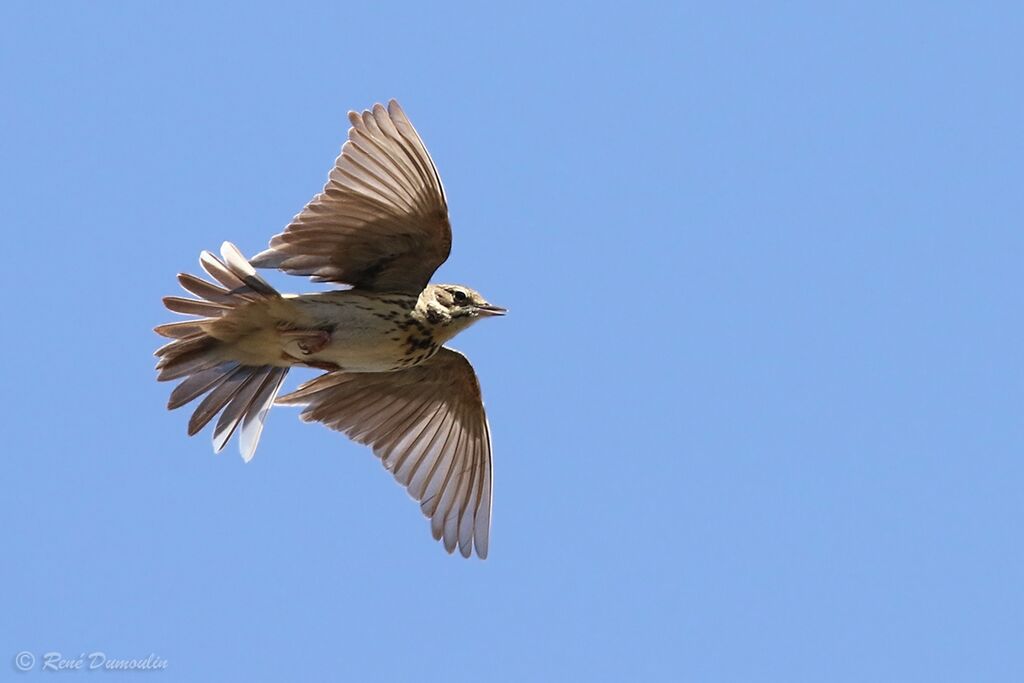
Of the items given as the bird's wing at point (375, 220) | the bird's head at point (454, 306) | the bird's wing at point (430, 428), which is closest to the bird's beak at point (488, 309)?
the bird's head at point (454, 306)

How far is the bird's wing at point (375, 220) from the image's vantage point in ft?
36.2

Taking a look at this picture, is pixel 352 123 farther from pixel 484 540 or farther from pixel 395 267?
pixel 484 540

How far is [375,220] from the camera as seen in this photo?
37.0 ft

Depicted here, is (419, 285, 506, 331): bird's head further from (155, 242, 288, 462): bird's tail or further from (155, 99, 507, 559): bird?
(155, 242, 288, 462): bird's tail

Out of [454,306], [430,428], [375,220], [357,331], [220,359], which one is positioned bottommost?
[220,359]

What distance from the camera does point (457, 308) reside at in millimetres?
11633

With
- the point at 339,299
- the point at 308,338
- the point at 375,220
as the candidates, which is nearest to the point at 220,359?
the point at 308,338

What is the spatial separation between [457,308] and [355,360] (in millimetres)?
778

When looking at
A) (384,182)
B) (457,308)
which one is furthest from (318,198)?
(457,308)

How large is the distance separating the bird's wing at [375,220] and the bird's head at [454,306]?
0.12m

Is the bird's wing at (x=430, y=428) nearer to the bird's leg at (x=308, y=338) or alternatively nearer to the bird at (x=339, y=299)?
the bird at (x=339, y=299)

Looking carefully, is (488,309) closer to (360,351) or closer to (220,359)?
(360,351)

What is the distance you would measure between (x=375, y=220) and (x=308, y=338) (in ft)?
2.85

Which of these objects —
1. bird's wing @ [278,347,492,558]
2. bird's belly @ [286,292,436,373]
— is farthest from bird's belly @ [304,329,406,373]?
bird's wing @ [278,347,492,558]
